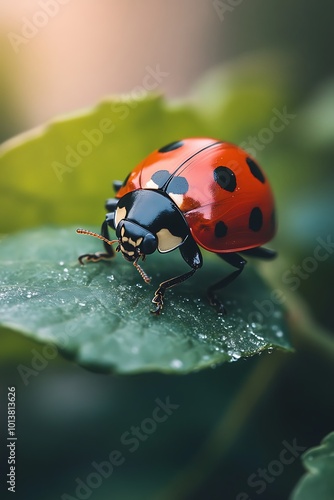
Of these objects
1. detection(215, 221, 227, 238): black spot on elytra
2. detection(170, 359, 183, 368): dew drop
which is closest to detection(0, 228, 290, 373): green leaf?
detection(170, 359, 183, 368): dew drop

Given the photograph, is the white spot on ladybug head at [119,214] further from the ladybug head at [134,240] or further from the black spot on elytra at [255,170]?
the black spot on elytra at [255,170]

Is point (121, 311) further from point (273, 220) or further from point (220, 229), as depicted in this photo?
point (273, 220)

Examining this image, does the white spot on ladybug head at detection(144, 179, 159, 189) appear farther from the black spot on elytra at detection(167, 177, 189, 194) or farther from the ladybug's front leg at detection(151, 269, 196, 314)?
the ladybug's front leg at detection(151, 269, 196, 314)

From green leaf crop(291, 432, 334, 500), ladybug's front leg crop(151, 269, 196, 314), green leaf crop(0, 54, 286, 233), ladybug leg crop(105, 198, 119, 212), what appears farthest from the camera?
green leaf crop(0, 54, 286, 233)

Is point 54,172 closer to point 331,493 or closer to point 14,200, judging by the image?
point 14,200

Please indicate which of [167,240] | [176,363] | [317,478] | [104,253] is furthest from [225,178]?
[317,478]

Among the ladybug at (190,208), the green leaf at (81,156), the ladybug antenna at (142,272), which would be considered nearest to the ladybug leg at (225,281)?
the ladybug at (190,208)

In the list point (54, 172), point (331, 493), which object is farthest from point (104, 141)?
point (331, 493)
